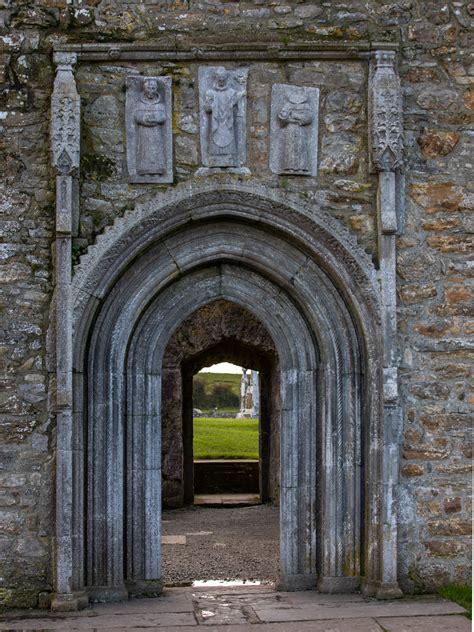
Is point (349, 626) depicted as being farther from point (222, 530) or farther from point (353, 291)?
point (222, 530)

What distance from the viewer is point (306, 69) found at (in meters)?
7.38

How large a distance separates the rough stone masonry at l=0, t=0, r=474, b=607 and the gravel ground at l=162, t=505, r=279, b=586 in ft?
6.15

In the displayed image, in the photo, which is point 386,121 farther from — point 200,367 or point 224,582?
point 200,367

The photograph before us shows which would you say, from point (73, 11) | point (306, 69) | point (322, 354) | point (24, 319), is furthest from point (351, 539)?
point (73, 11)

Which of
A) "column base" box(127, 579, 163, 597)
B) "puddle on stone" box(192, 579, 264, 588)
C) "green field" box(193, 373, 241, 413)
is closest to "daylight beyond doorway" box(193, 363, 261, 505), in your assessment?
"puddle on stone" box(192, 579, 264, 588)

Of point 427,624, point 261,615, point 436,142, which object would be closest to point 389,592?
point 427,624

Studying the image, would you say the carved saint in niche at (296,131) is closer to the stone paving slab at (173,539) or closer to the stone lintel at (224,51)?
the stone lintel at (224,51)

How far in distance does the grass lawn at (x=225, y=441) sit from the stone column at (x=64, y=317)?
9278 millimetres

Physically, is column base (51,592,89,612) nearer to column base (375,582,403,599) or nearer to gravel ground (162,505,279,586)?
gravel ground (162,505,279,586)

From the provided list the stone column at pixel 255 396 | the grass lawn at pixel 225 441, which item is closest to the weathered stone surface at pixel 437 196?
the grass lawn at pixel 225 441

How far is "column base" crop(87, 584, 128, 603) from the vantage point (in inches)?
282

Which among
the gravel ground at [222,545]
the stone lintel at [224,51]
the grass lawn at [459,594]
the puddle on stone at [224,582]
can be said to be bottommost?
the puddle on stone at [224,582]

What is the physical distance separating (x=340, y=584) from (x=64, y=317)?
279 centimetres

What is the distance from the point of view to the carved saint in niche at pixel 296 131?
7297 millimetres
